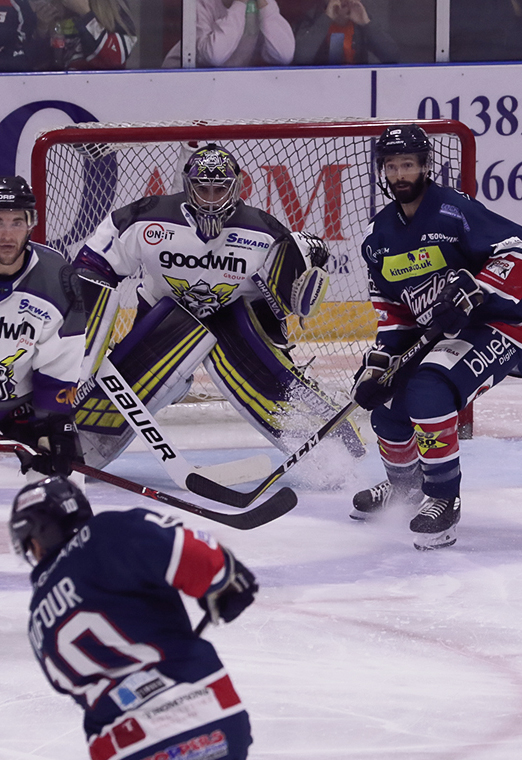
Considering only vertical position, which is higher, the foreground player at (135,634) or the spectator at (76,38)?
the spectator at (76,38)

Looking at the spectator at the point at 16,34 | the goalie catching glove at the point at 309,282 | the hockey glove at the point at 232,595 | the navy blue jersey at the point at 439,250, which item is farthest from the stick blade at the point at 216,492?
the spectator at the point at 16,34

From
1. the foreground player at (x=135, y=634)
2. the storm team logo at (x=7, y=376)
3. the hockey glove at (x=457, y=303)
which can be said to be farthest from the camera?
the hockey glove at (x=457, y=303)

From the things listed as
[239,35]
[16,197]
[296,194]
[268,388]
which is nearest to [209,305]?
[268,388]

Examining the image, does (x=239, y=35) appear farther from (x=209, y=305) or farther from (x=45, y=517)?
(x=45, y=517)

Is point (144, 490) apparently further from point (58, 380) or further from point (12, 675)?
point (12, 675)

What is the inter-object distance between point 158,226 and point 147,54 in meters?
2.21

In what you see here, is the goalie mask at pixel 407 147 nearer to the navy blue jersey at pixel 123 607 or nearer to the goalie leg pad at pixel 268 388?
the goalie leg pad at pixel 268 388

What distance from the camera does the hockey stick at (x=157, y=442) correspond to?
11.6 ft

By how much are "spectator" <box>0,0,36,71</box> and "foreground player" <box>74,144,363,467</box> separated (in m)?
2.23

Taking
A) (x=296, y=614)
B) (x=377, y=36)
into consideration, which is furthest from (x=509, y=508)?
(x=377, y=36)

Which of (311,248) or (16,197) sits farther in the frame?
(311,248)

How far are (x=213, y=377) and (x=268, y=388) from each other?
0.20 meters

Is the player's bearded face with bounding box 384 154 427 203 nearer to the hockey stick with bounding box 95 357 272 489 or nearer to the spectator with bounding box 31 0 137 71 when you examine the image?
the hockey stick with bounding box 95 357 272 489

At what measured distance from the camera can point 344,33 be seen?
217 inches
